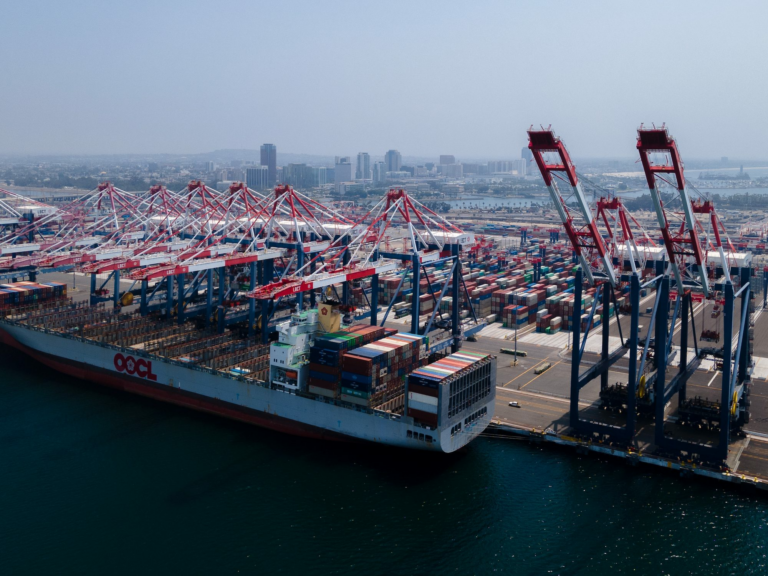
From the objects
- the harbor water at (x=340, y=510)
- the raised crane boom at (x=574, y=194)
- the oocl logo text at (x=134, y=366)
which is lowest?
the harbor water at (x=340, y=510)

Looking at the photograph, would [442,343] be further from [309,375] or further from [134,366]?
[134,366]

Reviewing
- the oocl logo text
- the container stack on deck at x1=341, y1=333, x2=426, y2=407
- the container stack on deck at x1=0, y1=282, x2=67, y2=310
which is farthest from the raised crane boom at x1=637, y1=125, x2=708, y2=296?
the container stack on deck at x1=0, y1=282, x2=67, y2=310

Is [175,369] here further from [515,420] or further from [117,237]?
[117,237]

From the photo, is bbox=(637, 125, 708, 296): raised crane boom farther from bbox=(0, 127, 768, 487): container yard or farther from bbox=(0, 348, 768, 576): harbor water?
bbox=(0, 348, 768, 576): harbor water

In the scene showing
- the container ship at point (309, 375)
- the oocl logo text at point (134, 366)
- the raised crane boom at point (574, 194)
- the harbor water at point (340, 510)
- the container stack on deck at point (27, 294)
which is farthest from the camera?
the container stack on deck at point (27, 294)

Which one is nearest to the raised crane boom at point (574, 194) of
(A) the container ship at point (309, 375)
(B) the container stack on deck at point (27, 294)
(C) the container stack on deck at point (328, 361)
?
(A) the container ship at point (309, 375)

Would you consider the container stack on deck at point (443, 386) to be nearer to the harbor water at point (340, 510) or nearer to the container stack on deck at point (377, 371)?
the container stack on deck at point (377, 371)

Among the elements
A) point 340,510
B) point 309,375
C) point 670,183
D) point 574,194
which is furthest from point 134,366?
point 670,183

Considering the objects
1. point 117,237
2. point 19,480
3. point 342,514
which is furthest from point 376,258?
point 117,237
